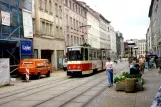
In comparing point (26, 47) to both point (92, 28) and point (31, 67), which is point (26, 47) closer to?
point (31, 67)

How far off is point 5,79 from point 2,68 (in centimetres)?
85

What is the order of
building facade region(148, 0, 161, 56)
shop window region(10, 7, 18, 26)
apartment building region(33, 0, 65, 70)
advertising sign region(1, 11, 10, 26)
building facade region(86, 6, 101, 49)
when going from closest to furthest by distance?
advertising sign region(1, 11, 10, 26) → shop window region(10, 7, 18, 26) → apartment building region(33, 0, 65, 70) → building facade region(148, 0, 161, 56) → building facade region(86, 6, 101, 49)

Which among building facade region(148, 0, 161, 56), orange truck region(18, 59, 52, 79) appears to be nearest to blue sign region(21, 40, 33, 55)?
orange truck region(18, 59, 52, 79)

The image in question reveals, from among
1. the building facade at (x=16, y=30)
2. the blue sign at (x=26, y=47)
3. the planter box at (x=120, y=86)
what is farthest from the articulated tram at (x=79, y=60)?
the planter box at (x=120, y=86)

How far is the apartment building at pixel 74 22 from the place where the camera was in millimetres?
52875

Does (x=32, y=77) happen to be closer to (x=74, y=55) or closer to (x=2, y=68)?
(x=74, y=55)

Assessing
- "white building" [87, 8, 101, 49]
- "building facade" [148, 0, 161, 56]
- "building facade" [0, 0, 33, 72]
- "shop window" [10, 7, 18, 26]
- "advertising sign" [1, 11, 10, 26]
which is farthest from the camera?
"white building" [87, 8, 101, 49]

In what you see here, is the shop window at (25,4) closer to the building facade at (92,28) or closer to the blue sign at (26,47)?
the blue sign at (26,47)

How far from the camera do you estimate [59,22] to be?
4812cm

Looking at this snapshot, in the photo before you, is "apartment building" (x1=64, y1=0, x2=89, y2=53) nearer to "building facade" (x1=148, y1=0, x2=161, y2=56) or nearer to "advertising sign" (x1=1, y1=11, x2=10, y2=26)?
"building facade" (x1=148, y1=0, x2=161, y2=56)

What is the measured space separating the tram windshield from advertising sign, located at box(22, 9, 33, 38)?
851 centimetres

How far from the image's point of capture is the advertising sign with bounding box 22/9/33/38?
3406cm

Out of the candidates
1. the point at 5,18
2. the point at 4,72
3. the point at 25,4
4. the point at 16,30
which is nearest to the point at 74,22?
the point at 25,4

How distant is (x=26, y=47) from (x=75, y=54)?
28.3ft
